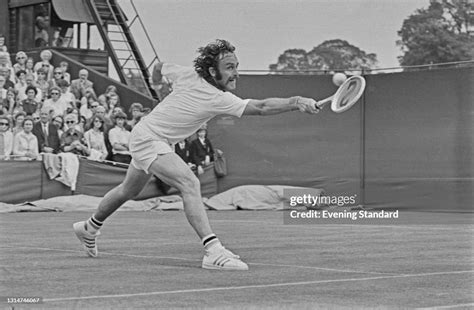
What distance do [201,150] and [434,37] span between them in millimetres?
36294

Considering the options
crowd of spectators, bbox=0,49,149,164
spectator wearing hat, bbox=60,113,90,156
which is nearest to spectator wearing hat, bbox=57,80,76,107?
crowd of spectators, bbox=0,49,149,164

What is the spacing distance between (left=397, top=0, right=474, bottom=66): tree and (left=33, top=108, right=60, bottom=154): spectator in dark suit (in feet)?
112

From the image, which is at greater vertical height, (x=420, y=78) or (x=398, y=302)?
(x=420, y=78)

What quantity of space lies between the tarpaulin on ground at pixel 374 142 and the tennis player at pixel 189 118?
496 inches

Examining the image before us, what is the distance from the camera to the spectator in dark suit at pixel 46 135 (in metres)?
21.7

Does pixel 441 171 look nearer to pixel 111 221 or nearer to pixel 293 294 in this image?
pixel 111 221

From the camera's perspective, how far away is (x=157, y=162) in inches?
370

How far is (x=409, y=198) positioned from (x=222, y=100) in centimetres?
1340

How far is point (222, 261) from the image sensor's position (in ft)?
29.2

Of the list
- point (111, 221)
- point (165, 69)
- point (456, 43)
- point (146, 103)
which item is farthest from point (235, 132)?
point (456, 43)

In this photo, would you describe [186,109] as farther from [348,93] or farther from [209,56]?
[348,93]

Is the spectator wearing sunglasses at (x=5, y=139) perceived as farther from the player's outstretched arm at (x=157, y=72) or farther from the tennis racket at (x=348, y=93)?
the tennis racket at (x=348, y=93)

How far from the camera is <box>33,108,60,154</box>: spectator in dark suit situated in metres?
21.7

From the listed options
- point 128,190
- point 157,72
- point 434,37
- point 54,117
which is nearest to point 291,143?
point 54,117
